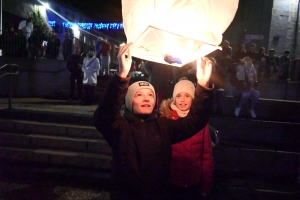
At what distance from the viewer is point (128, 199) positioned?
234 cm

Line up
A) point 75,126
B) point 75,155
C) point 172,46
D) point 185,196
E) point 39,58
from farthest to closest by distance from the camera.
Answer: point 39,58
point 75,126
point 75,155
point 185,196
point 172,46

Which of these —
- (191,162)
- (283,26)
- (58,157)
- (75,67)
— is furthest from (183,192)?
(283,26)

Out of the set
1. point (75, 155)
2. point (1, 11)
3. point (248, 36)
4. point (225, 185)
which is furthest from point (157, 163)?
point (1, 11)

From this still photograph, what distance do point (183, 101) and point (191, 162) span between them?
0.64m

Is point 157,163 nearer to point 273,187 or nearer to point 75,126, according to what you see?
Answer: point 273,187

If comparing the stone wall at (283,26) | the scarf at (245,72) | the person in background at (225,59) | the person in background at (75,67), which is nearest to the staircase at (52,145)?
the person in background at (75,67)

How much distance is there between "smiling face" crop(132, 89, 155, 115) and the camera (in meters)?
2.43

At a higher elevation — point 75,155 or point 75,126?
point 75,126

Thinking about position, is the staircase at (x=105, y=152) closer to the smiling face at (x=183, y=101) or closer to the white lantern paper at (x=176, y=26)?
the smiling face at (x=183, y=101)

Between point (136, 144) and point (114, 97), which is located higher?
point (114, 97)

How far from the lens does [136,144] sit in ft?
7.77

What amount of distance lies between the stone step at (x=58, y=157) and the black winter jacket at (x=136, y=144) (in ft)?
12.5

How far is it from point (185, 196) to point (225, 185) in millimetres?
2411

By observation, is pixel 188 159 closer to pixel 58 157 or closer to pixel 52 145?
pixel 58 157
